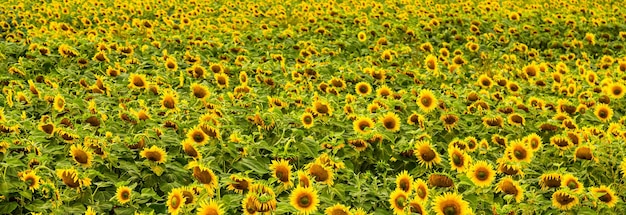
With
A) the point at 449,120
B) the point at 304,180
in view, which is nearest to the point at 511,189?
the point at 304,180

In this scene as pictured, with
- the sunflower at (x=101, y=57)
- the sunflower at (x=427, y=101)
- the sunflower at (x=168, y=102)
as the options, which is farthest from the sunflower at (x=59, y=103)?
the sunflower at (x=427, y=101)

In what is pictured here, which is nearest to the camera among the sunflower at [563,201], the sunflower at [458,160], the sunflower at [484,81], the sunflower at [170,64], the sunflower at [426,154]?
the sunflower at [563,201]

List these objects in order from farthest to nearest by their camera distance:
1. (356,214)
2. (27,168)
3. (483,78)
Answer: (483,78)
(27,168)
(356,214)

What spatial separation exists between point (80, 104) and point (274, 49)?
10.5 ft

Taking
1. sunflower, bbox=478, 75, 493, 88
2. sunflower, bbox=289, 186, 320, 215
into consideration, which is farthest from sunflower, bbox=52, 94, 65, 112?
sunflower, bbox=478, 75, 493, 88

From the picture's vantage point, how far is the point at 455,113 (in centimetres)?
409

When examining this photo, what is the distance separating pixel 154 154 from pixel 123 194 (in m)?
0.38

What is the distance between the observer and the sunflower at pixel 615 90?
482 cm

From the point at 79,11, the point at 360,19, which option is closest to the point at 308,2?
the point at 360,19

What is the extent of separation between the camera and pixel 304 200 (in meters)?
2.46

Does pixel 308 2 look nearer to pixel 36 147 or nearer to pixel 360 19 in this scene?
pixel 360 19

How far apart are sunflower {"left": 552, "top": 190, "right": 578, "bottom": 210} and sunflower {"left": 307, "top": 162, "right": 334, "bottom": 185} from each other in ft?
3.62

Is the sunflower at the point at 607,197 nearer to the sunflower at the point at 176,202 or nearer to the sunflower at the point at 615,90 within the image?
→ the sunflower at the point at 176,202

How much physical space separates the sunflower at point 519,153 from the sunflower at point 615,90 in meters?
1.91
